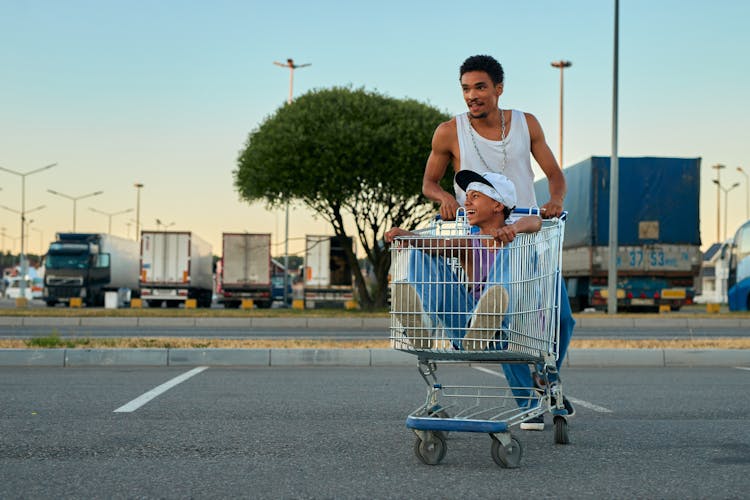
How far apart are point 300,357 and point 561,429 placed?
256 inches

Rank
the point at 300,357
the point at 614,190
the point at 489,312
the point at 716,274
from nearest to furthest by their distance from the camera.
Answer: the point at 489,312
the point at 300,357
the point at 614,190
the point at 716,274

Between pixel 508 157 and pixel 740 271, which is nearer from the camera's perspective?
pixel 508 157

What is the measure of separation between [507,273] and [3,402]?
441cm

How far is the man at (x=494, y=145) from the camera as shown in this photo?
16.8ft

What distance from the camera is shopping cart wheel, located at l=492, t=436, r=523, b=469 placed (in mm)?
4449

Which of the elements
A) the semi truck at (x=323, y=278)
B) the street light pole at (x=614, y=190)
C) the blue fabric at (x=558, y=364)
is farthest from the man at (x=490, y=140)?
the semi truck at (x=323, y=278)

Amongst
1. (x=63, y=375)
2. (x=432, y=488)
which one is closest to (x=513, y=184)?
(x=432, y=488)

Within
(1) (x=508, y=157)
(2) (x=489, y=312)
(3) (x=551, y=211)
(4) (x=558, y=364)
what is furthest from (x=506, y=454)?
(1) (x=508, y=157)

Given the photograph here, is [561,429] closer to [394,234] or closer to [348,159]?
[394,234]

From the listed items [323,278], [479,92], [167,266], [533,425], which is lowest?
[533,425]

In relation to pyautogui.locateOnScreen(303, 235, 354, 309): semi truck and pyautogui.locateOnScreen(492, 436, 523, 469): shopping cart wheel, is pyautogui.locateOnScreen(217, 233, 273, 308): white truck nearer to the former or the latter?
pyautogui.locateOnScreen(303, 235, 354, 309): semi truck

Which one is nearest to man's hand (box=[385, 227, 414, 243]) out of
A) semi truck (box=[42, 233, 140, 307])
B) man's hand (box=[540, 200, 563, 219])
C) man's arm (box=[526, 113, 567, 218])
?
man's hand (box=[540, 200, 563, 219])

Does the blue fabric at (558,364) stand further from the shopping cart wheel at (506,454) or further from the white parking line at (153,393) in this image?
the white parking line at (153,393)

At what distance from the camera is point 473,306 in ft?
14.6
